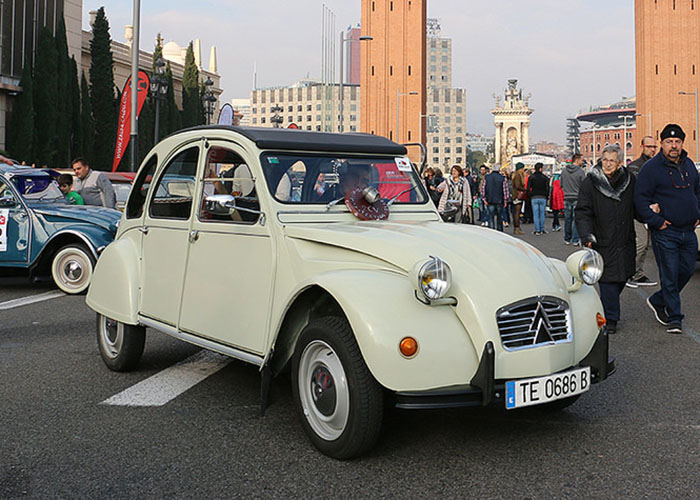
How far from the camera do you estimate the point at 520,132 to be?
6363 inches

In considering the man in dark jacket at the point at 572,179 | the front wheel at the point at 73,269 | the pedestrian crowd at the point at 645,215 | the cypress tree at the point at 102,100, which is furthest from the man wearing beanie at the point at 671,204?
the cypress tree at the point at 102,100

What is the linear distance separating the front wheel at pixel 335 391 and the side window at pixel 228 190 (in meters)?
0.98

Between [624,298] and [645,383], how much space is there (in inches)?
187

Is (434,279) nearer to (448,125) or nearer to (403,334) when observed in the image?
(403,334)

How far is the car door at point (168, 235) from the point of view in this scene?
5320mm

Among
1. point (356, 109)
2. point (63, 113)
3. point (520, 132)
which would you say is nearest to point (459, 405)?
point (63, 113)

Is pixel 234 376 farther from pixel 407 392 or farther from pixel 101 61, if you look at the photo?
pixel 101 61

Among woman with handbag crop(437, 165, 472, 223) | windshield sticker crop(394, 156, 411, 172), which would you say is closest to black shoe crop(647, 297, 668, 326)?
windshield sticker crop(394, 156, 411, 172)

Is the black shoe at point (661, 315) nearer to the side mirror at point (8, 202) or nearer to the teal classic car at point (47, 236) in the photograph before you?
the teal classic car at point (47, 236)

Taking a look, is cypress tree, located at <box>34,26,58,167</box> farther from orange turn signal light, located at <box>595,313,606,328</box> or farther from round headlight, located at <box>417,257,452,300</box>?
round headlight, located at <box>417,257,452,300</box>

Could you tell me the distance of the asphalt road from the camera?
367 cm

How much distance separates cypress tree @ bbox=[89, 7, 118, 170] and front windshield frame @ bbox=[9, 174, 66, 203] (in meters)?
39.7

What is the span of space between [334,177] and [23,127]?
1643 inches

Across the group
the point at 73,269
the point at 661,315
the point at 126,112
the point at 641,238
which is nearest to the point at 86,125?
the point at 126,112
